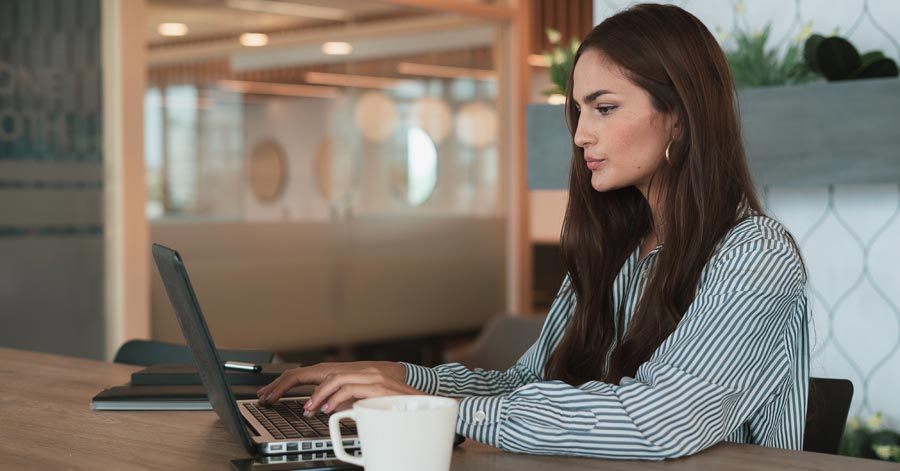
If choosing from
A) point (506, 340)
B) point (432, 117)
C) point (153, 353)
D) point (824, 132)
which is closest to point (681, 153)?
point (824, 132)

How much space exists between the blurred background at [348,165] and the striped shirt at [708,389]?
109 centimetres

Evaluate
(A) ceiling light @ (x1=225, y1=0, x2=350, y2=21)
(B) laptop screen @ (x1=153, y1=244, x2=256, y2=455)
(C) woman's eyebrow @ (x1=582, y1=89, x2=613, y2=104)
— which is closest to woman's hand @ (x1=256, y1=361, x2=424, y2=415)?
(B) laptop screen @ (x1=153, y1=244, x2=256, y2=455)

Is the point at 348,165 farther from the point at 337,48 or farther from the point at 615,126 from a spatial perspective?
the point at 615,126

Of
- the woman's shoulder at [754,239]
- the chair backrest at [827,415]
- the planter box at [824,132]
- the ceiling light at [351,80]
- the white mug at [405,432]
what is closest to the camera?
the white mug at [405,432]

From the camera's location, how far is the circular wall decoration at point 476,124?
19.0 feet

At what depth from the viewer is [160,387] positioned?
66.0 inches

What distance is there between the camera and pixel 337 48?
5.18m

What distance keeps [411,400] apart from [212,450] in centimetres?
39

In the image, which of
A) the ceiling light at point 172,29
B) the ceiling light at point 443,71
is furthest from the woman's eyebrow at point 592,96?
the ceiling light at point 443,71

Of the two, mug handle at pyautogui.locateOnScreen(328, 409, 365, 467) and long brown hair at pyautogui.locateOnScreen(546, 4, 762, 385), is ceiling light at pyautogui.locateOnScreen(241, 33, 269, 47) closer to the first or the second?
long brown hair at pyautogui.locateOnScreen(546, 4, 762, 385)

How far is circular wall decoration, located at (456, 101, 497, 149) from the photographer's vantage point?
19.0ft

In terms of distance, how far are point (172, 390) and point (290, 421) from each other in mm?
341

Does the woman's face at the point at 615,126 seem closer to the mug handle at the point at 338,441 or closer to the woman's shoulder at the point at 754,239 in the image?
the woman's shoulder at the point at 754,239

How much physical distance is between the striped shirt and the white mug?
0.91 feet
